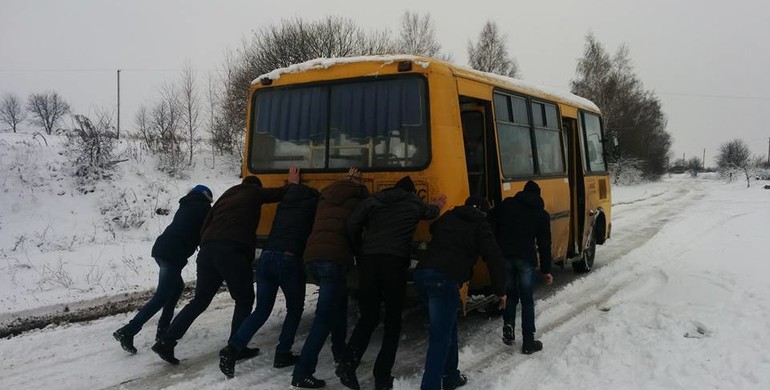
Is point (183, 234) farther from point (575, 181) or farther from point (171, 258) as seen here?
point (575, 181)

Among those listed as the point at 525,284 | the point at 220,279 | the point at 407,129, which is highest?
the point at 407,129

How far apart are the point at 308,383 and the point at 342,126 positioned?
2.63m

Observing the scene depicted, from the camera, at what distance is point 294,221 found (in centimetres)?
504

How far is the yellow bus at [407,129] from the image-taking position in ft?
17.7

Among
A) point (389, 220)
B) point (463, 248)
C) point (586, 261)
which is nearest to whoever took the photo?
point (463, 248)

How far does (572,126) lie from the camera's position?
8812 millimetres

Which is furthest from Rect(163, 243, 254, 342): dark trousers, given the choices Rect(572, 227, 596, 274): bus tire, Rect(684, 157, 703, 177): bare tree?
Rect(684, 157, 703, 177): bare tree

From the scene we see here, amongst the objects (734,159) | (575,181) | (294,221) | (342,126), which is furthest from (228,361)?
(734,159)

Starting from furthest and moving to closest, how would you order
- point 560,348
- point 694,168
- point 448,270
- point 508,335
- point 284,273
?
point 694,168
point 508,335
point 560,348
point 284,273
point 448,270

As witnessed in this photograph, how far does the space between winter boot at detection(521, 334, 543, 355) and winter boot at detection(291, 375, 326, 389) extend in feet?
6.94

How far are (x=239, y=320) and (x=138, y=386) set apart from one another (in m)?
0.99

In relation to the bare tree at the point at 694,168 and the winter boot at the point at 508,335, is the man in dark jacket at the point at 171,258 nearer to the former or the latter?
the winter boot at the point at 508,335

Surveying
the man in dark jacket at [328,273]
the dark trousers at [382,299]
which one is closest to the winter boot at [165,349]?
the man in dark jacket at [328,273]

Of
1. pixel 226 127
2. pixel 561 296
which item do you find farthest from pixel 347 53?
pixel 561 296
